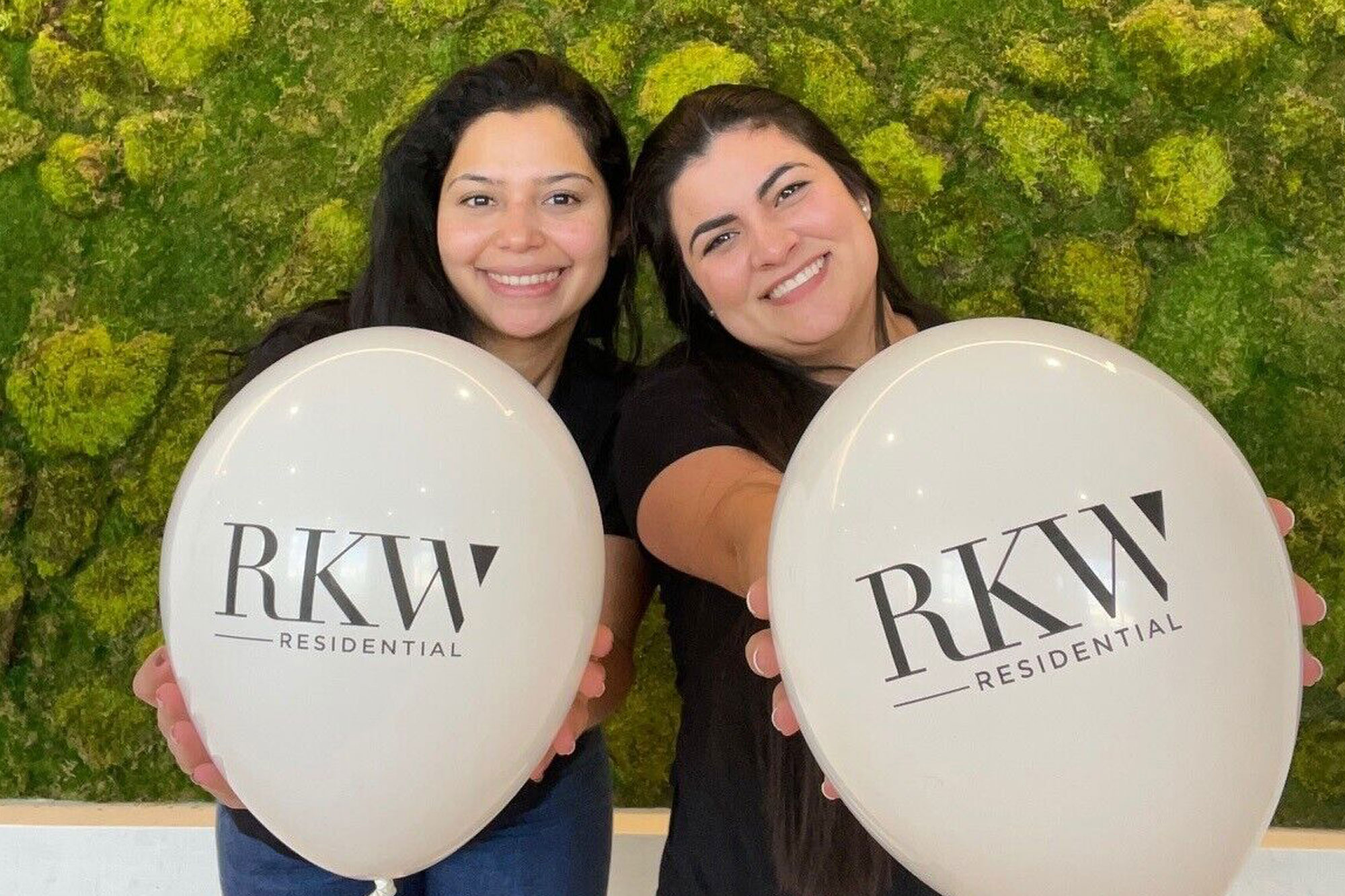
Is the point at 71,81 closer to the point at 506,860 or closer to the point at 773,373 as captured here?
the point at 773,373

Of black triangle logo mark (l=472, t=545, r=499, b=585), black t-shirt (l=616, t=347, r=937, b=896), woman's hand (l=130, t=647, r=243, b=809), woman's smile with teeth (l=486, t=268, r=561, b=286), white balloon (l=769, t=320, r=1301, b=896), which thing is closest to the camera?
white balloon (l=769, t=320, r=1301, b=896)

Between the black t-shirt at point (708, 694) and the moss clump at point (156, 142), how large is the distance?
0.95 metres

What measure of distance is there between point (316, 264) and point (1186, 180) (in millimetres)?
1315

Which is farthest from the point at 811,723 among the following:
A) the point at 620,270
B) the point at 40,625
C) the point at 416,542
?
the point at 40,625

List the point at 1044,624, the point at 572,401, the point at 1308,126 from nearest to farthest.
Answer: the point at 1044,624 → the point at 572,401 → the point at 1308,126

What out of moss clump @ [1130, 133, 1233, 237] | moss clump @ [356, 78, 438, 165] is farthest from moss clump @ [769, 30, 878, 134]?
moss clump @ [356, 78, 438, 165]

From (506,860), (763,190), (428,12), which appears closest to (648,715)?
(506,860)

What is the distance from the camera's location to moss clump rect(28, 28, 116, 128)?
A: 1.61 metres

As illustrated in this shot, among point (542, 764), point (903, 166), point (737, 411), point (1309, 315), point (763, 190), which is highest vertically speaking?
point (903, 166)

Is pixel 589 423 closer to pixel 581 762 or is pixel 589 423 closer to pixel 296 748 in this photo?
pixel 581 762

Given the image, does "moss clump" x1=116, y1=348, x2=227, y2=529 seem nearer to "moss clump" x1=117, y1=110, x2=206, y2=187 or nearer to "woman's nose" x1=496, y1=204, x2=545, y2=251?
"moss clump" x1=117, y1=110, x2=206, y2=187

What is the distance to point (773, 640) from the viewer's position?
859 millimetres

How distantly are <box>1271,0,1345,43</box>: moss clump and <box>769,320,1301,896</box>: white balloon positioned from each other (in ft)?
3.53

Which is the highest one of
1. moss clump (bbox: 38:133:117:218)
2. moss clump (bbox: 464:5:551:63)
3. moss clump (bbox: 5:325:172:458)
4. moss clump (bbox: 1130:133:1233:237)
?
moss clump (bbox: 464:5:551:63)
